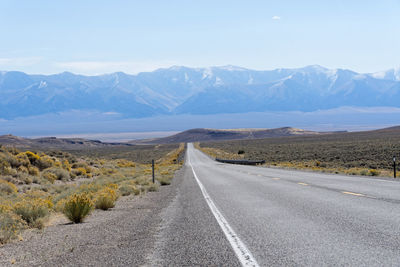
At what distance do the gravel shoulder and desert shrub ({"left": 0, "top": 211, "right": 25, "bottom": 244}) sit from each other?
0.19 m

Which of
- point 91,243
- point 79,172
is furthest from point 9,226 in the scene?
point 79,172

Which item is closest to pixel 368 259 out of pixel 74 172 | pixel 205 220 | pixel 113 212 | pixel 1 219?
pixel 205 220

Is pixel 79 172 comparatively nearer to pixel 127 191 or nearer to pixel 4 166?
pixel 4 166

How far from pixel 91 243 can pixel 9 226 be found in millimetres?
2168

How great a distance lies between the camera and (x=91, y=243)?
8094 millimetres

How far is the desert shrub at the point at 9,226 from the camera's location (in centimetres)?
829

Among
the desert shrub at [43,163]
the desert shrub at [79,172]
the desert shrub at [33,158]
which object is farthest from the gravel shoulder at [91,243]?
the desert shrub at [33,158]

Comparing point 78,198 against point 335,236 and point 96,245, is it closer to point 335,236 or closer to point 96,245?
point 96,245

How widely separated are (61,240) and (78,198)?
107 inches

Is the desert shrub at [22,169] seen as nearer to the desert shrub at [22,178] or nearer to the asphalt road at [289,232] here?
the desert shrub at [22,178]

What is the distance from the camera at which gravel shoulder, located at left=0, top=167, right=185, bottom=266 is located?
22.4 feet

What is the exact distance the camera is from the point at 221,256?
6.51 metres

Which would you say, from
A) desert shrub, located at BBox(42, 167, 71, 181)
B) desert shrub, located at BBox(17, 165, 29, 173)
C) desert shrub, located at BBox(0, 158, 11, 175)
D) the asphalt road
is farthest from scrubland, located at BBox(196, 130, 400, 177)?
desert shrub, located at BBox(0, 158, 11, 175)

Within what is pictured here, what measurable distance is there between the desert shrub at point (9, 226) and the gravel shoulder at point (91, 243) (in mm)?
192
